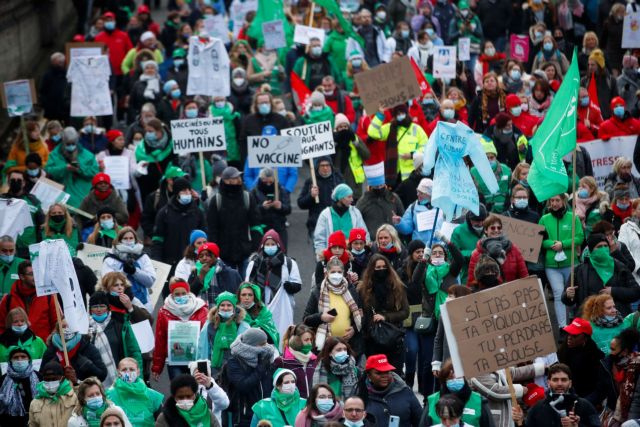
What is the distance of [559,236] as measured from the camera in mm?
15352

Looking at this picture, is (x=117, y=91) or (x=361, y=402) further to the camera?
(x=117, y=91)

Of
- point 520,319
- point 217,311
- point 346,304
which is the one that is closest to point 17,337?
point 217,311

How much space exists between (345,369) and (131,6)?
1782 cm

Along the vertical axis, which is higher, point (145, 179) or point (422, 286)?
point (422, 286)

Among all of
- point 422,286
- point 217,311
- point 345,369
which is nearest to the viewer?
point 345,369

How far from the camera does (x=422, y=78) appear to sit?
68.2ft

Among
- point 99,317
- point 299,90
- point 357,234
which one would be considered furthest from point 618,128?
point 99,317

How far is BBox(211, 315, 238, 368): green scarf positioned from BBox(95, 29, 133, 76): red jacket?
11.8 metres

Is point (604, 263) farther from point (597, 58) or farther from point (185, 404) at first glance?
point (597, 58)

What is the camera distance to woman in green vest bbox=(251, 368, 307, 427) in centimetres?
1173

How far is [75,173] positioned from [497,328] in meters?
7.99

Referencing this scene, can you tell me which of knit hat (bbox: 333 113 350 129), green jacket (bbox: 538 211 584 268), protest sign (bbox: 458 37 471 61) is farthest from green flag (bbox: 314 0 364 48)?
green jacket (bbox: 538 211 584 268)

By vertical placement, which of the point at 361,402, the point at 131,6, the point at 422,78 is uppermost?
the point at 361,402

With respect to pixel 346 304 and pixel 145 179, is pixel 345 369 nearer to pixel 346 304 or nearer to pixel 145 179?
pixel 346 304
